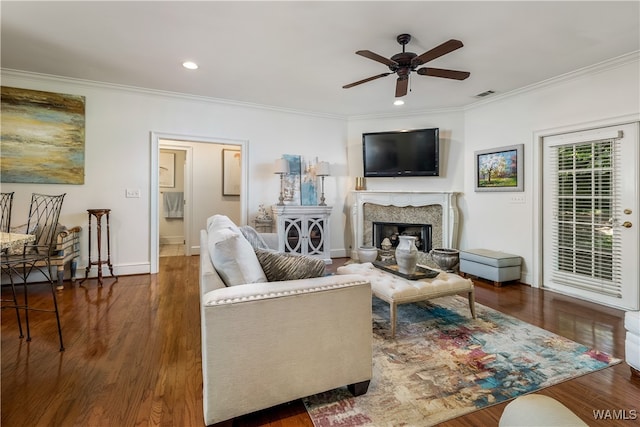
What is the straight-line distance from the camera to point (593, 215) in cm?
334

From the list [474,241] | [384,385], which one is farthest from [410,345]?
[474,241]

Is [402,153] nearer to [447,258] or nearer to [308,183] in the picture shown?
[308,183]

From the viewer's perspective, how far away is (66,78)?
148 inches

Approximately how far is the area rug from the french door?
138cm

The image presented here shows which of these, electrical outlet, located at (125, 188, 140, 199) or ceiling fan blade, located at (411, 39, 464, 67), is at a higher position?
ceiling fan blade, located at (411, 39, 464, 67)

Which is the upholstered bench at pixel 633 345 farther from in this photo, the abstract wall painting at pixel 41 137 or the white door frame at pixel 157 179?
the abstract wall painting at pixel 41 137

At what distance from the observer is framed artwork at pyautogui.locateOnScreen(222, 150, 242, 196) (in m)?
6.27

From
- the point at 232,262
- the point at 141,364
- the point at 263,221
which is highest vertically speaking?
the point at 263,221

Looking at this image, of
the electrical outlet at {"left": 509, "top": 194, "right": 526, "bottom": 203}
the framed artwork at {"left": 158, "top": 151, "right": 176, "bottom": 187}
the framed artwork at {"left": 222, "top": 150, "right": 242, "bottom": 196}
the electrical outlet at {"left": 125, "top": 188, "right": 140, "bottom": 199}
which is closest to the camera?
the electrical outlet at {"left": 509, "top": 194, "right": 526, "bottom": 203}

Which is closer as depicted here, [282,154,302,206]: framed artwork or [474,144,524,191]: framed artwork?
[474,144,524,191]: framed artwork

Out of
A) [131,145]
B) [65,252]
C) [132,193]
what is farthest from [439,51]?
[65,252]

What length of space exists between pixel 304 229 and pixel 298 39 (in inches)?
107

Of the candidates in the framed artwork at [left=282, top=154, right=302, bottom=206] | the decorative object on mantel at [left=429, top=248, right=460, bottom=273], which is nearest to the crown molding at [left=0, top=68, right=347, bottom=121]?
the framed artwork at [left=282, top=154, right=302, bottom=206]

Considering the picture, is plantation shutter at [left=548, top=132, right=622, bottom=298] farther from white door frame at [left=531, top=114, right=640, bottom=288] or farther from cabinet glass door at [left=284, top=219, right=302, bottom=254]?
cabinet glass door at [left=284, top=219, right=302, bottom=254]
